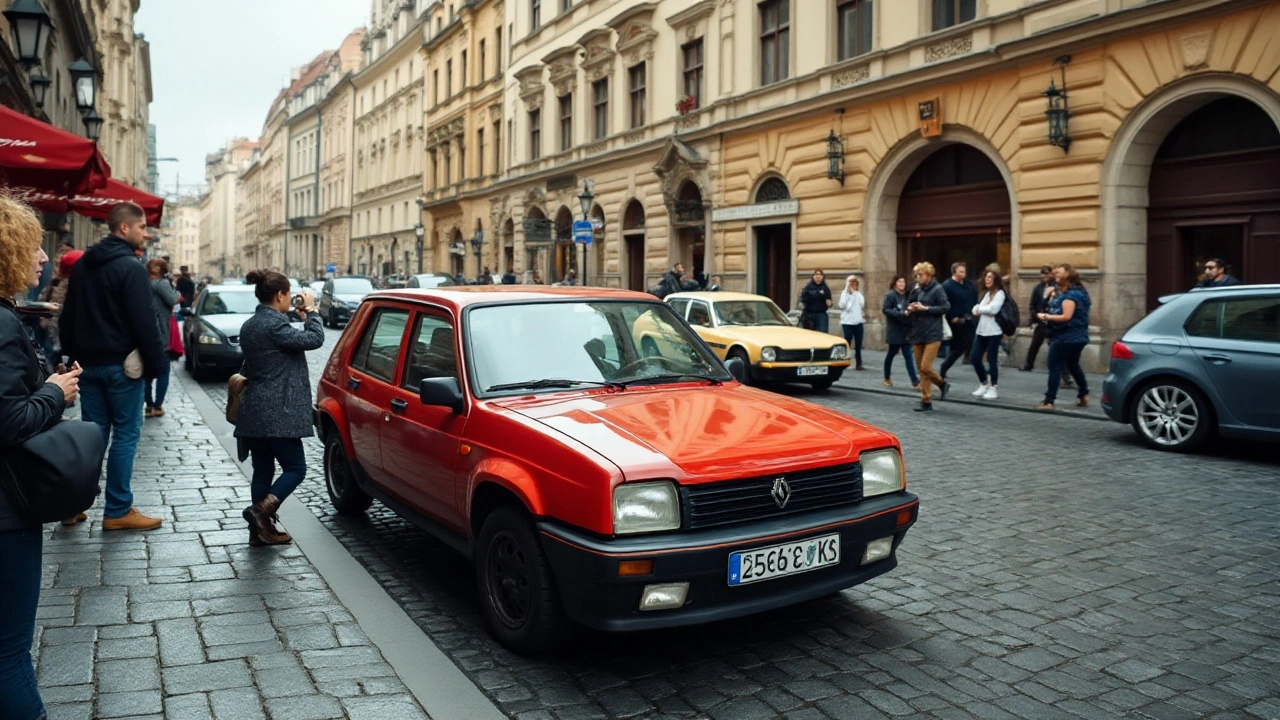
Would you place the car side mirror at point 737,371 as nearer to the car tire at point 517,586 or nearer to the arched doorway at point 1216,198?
the car tire at point 517,586

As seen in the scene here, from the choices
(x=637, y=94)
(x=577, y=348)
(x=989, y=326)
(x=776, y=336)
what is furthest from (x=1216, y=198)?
(x=637, y=94)

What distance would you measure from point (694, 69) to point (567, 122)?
9804 mm

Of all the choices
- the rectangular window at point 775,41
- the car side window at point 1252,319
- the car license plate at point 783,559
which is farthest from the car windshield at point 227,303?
the car license plate at point 783,559

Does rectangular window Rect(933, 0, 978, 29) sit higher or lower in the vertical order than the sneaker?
higher

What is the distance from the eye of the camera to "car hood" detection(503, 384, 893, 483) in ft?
Answer: 13.0

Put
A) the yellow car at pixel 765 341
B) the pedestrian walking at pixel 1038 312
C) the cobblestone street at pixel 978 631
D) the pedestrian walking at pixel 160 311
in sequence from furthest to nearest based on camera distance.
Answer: the pedestrian walking at pixel 1038 312 < the yellow car at pixel 765 341 < the pedestrian walking at pixel 160 311 < the cobblestone street at pixel 978 631

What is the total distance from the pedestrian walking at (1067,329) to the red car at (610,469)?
7913mm

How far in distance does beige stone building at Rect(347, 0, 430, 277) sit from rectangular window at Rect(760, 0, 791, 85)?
35.5 m

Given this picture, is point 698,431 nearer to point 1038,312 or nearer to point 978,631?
point 978,631

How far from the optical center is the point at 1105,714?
145 inches

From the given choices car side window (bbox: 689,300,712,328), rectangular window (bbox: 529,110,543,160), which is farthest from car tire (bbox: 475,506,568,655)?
rectangular window (bbox: 529,110,543,160)

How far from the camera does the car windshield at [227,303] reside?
1695cm

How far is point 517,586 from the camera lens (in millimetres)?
4230

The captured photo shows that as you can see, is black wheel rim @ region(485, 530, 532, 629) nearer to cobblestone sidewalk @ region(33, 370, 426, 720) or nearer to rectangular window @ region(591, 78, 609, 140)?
cobblestone sidewalk @ region(33, 370, 426, 720)
